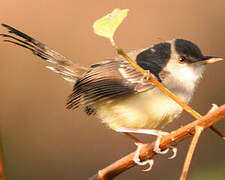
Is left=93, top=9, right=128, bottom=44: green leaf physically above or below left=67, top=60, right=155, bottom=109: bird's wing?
above

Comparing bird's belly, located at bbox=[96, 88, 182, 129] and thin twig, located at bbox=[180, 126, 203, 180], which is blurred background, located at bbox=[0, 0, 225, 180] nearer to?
bird's belly, located at bbox=[96, 88, 182, 129]

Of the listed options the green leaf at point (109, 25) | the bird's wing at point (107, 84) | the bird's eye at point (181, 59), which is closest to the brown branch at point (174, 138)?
the green leaf at point (109, 25)

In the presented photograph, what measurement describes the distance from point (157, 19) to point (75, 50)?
38.7 inches

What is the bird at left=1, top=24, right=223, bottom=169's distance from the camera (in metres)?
2.34

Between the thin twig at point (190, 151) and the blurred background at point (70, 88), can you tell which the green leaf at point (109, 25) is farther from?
the blurred background at point (70, 88)

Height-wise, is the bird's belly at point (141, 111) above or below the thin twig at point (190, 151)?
below

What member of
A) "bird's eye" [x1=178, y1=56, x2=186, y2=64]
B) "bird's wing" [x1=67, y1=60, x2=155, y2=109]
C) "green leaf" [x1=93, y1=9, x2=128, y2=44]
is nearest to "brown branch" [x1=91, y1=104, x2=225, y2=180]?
"green leaf" [x1=93, y1=9, x2=128, y2=44]

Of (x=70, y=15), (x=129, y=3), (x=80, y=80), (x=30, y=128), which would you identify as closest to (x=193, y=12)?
(x=129, y=3)

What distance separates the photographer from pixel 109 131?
176 inches

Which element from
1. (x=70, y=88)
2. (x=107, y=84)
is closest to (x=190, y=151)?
(x=107, y=84)

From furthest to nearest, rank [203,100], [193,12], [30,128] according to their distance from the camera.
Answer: [193,12] → [203,100] → [30,128]

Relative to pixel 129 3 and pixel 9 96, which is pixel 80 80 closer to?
pixel 9 96

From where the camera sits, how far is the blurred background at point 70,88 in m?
4.08

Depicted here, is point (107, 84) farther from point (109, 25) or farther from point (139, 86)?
point (109, 25)
